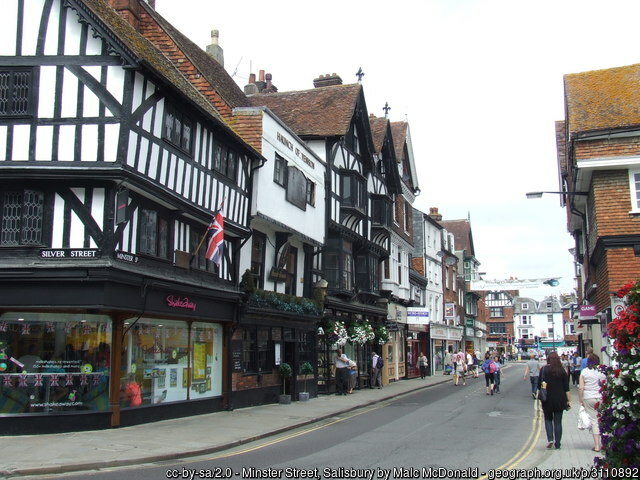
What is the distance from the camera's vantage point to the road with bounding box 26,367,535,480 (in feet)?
30.9

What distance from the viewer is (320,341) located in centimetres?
2547

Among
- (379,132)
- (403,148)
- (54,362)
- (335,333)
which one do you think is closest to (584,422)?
(54,362)

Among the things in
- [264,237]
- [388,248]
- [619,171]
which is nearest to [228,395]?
[264,237]

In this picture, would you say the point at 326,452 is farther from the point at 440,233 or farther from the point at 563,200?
the point at 440,233

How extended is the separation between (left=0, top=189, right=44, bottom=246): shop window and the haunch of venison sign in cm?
26

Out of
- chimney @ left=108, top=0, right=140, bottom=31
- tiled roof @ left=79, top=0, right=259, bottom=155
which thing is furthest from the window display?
chimney @ left=108, top=0, right=140, bottom=31

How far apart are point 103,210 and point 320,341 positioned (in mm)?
13935

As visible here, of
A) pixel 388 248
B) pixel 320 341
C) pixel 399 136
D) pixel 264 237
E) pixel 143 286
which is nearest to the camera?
pixel 143 286

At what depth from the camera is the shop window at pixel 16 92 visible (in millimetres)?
13469

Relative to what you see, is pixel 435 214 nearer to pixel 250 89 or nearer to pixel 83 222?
pixel 250 89

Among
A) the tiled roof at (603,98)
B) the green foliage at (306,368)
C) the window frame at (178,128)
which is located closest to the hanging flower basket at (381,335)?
the green foliage at (306,368)

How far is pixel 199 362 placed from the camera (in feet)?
56.3

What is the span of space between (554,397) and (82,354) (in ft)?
31.2

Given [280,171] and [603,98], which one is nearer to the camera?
[603,98]
